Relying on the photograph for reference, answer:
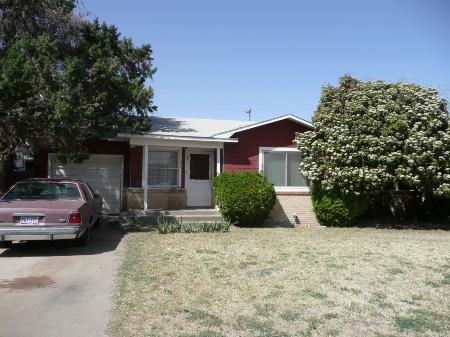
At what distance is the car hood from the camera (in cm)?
784

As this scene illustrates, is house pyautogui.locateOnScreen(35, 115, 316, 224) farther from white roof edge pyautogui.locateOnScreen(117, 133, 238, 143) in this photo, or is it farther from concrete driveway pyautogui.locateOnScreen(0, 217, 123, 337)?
concrete driveway pyautogui.locateOnScreen(0, 217, 123, 337)

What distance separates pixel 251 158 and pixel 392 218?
20.7 ft

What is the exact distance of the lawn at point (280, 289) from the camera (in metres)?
4.45

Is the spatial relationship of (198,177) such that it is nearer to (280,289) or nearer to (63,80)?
(63,80)

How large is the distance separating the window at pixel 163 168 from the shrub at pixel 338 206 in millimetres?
5312

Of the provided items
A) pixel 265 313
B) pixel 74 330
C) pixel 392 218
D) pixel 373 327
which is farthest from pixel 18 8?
pixel 392 218

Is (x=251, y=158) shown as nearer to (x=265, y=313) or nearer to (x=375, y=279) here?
(x=375, y=279)

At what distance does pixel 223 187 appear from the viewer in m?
12.6

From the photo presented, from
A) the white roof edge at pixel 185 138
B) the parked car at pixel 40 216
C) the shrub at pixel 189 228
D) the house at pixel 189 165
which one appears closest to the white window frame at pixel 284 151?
the house at pixel 189 165

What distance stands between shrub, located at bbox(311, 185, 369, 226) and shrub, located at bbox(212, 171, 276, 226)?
175 cm

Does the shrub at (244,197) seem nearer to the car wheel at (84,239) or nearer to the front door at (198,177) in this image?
the front door at (198,177)

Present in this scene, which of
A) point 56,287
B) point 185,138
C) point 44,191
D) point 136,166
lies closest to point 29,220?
point 44,191

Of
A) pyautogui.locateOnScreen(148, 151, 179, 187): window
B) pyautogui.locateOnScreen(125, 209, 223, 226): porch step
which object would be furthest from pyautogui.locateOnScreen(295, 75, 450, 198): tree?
pyautogui.locateOnScreen(148, 151, 179, 187): window

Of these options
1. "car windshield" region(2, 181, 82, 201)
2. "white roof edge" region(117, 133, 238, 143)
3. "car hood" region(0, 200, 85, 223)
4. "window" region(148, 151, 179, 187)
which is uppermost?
"white roof edge" region(117, 133, 238, 143)
